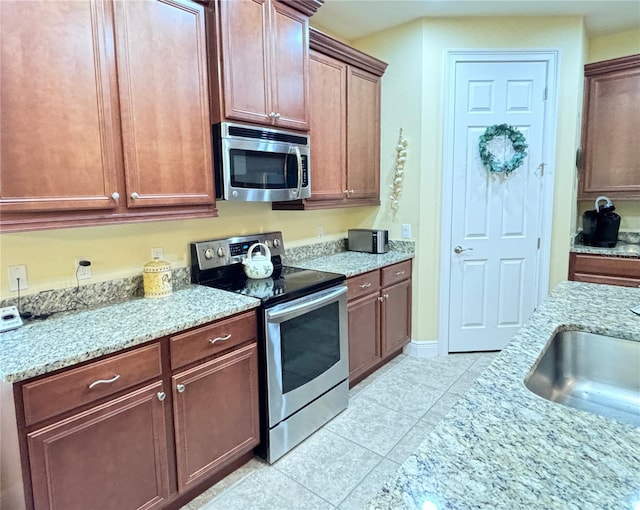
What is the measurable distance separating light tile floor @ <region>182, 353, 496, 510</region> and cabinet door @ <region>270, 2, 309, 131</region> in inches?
73.5

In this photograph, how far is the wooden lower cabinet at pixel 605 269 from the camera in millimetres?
3180

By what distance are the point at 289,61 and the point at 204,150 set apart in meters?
0.82

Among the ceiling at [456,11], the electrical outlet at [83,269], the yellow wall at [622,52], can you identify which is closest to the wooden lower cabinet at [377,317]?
the electrical outlet at [83,269]

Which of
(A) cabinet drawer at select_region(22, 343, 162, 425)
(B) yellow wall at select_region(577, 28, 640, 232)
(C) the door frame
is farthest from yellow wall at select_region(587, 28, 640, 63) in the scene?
(A) cabinet drawer at select_region(22, 343, 162, 425)

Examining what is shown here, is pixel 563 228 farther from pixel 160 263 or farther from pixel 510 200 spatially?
pixel 160 263

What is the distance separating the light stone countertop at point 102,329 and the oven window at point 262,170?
0.63 metres

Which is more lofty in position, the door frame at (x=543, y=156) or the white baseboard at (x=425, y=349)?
the door frame at (x=543, y=156)

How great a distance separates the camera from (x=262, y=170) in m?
2.34

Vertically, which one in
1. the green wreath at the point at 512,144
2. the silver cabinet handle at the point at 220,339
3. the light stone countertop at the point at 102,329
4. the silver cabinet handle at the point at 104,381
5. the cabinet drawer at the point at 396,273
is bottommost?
the silver cabinet handle at the point at 104,381

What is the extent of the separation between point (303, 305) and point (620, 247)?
2.89 metres

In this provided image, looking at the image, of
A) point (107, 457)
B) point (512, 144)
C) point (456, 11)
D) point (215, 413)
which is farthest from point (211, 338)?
point (456, 11)

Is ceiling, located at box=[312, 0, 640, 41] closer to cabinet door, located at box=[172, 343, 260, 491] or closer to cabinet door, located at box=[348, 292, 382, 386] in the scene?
cabinet door, located at box=[348, 292, 382, 386]

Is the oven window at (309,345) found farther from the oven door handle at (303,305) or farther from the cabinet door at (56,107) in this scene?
the cabinet door at (56,107)

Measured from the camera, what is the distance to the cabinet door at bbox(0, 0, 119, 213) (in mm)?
1437
